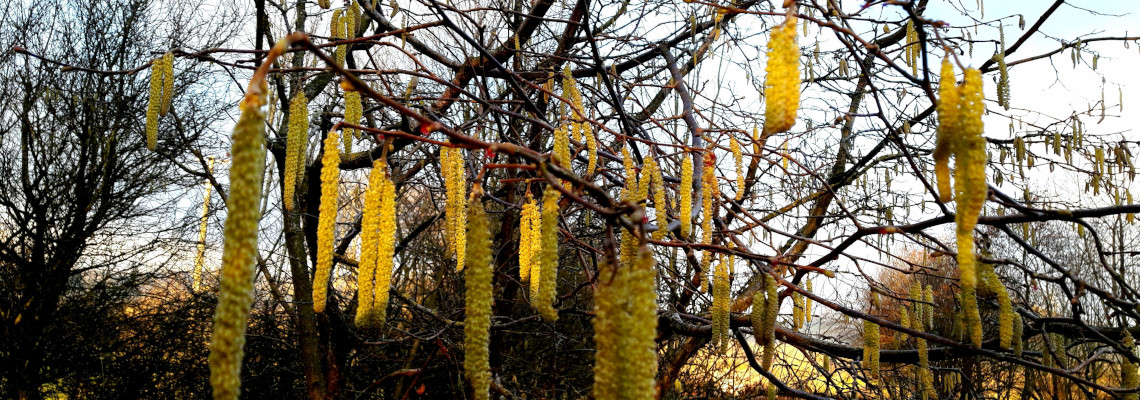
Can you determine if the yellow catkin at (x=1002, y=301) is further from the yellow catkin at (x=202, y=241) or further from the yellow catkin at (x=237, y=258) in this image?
the yellow catkin at (x=202, y=241)

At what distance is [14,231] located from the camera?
20.2 ft

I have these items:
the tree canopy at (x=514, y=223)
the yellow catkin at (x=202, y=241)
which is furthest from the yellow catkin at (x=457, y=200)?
the yellow catkin at (x=202, y=241)

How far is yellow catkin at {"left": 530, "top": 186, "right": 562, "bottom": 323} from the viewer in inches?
29.6

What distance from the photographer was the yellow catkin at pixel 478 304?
0.70 meters

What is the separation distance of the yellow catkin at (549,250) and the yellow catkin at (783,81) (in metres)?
0.25

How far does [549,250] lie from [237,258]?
356mm

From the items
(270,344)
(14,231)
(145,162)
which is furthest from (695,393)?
(14,231)

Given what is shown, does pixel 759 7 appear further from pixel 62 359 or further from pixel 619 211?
pixel 62 359

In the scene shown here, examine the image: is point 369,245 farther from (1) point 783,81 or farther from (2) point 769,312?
(2) point 769,312

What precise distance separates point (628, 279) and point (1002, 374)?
962 cm

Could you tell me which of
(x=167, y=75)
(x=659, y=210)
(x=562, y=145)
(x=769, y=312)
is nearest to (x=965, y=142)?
(x=659, y=210)

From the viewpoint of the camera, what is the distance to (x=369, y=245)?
0.86 m

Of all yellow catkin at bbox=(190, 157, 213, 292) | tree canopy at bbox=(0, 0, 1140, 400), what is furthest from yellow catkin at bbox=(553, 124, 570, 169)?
yellow catkin at bbox=(190, 157, 213, 292)

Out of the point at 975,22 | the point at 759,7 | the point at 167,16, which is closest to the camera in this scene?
the point at 975,22
